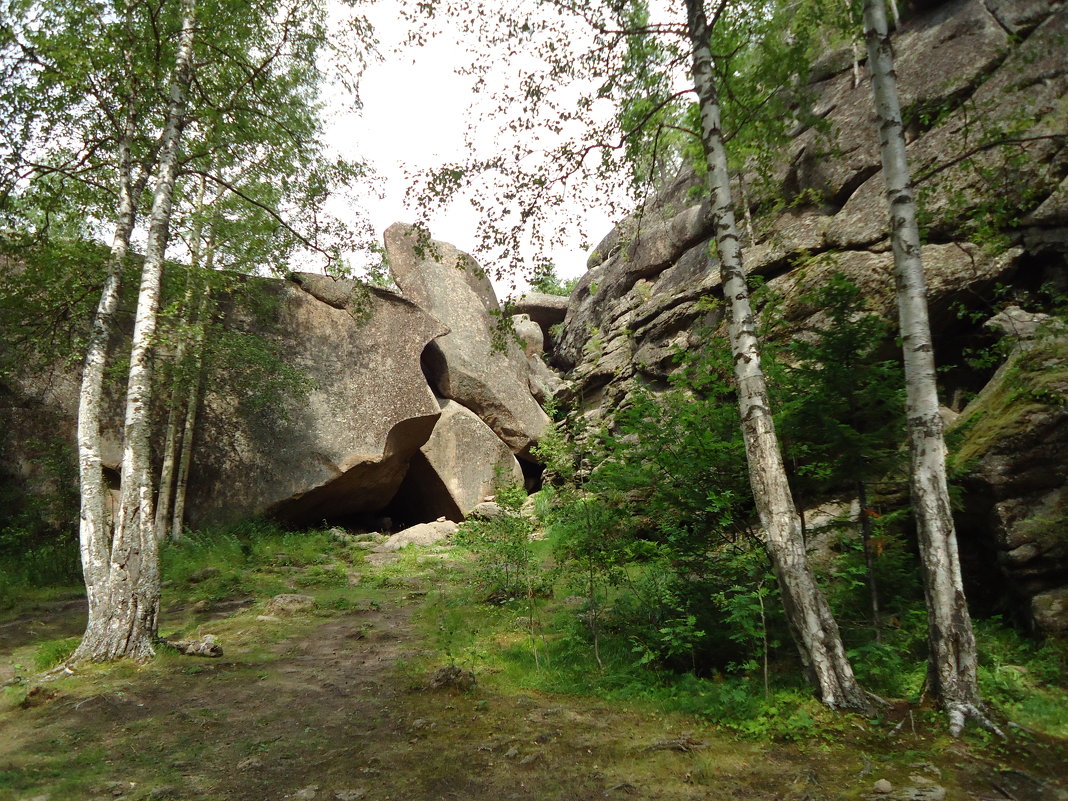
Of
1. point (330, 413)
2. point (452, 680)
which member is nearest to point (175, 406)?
point (330, 413)

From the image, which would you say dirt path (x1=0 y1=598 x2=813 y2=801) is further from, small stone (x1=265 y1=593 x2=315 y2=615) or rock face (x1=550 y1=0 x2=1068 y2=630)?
rock face (x1=550 y1=0 x2=1068 y2=630)

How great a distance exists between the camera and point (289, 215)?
40.0 feet

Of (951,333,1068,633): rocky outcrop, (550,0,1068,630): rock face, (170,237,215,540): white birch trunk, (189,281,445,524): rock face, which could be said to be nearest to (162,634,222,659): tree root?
(550,0,1068,630): rock face

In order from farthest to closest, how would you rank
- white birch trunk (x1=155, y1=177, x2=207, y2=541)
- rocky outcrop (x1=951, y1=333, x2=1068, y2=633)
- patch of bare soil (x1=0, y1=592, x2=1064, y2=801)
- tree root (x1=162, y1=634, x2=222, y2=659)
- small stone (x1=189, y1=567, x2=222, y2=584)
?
white birch trunk (x1=155, y1=177, x2=207, y2=541) < small stone (x1=189, y1=567, x2=222, y2=584) < tree root (x1=162, y1=634, x2=222, y2=659) < rocky outcrop (x1=951, y1=333, x2=1068, y2=633) < patch of bare soil (x1=0, y1=592, x2=1064, y2=801)

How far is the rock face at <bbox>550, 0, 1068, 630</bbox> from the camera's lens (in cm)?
639

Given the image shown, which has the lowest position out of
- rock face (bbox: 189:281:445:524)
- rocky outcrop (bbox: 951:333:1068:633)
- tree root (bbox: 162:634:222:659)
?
tree root (bbox: 162:634:222:659)

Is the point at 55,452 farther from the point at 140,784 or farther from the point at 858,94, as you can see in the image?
the point at 858,94

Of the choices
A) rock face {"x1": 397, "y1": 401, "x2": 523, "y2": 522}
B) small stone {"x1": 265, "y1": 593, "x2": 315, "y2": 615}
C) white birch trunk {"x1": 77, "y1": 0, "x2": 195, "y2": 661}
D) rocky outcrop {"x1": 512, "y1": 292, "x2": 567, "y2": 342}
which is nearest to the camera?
white birch trunk {"x1": 77, "y1": 0, "x2": 195, "y2": 661}

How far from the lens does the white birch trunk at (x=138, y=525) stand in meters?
7.29

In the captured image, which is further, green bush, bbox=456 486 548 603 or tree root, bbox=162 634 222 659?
green bush, bbox=456 486 548 603

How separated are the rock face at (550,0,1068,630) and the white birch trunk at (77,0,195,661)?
6631mm

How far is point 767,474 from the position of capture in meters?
5.69

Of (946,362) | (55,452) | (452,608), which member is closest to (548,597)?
(452,608)

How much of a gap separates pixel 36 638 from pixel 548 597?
24.0 ft
